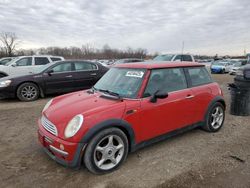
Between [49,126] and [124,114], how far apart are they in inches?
44.3

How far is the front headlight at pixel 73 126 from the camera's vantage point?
9.46 ft

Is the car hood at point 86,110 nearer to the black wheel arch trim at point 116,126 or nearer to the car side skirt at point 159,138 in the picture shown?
the black wheel arch trim at point 116,126

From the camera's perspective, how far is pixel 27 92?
7992 mm

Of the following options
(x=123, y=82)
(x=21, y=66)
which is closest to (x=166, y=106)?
(x=123, y=82)

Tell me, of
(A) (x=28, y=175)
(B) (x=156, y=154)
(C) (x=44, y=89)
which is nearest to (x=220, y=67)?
(C) (x=44, y=89)

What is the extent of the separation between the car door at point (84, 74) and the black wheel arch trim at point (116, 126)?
592 centimetres

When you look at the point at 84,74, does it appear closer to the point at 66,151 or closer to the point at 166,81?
the point at 166,81

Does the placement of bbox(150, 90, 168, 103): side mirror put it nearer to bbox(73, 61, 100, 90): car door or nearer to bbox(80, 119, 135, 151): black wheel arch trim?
bbox(80, 119, 135, 151): black wheel arch trim

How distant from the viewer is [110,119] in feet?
9.96

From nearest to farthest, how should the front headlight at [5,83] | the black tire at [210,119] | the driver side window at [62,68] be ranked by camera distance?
the black tire at [210,119]
the front headlight at [5,83]
the driver side window at [62,68]

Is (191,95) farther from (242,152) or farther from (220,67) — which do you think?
(220,67)

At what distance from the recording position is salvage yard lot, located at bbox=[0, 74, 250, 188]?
9.63 feet

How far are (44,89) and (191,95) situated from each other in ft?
19.7

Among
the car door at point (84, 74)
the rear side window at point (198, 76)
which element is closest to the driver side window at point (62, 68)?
the car door at point (84, 74)
